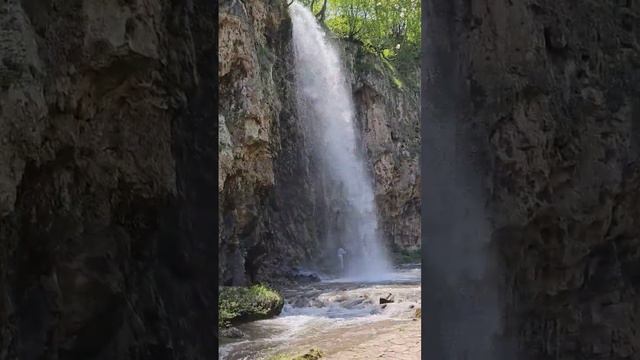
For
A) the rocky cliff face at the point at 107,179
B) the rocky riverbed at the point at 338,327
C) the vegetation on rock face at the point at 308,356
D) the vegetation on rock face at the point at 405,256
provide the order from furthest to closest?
1. the vegetation on rock face at the point at 405,256
2. the rocky riverbed at the point at 338,327
3. the vegetation on rock face at the point at 308,356
4. the rocky cliff face at the point at 107,179

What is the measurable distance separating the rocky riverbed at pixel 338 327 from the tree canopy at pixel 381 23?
13811mm

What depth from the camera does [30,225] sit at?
6.36ft

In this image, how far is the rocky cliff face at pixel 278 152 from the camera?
15211 mm

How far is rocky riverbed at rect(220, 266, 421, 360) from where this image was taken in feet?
26.5

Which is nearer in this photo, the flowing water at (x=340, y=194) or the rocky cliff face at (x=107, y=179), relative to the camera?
the rocky cliff face at (x=107, y=179)

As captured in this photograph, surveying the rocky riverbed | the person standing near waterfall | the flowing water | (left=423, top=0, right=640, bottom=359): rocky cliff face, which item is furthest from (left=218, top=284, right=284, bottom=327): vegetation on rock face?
the person standing near waterfall

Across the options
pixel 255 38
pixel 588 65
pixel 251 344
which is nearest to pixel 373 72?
pixel 255 38

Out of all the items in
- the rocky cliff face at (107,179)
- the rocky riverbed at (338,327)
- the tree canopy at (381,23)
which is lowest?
the rocky riverbed at (338,327)

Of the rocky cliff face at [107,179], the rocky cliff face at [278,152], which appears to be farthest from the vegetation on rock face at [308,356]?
the rocky cliff face at [278,152]

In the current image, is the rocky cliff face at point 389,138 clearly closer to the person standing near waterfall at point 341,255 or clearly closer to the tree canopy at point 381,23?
the tree canopy at point 381,23

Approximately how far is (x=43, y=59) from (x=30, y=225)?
0.55m

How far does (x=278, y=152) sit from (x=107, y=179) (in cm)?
1724

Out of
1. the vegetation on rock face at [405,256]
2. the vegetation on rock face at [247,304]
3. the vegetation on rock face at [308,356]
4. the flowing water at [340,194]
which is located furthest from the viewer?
the vegetation on rock face at [405,256]

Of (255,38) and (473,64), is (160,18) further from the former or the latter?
(255,38)
